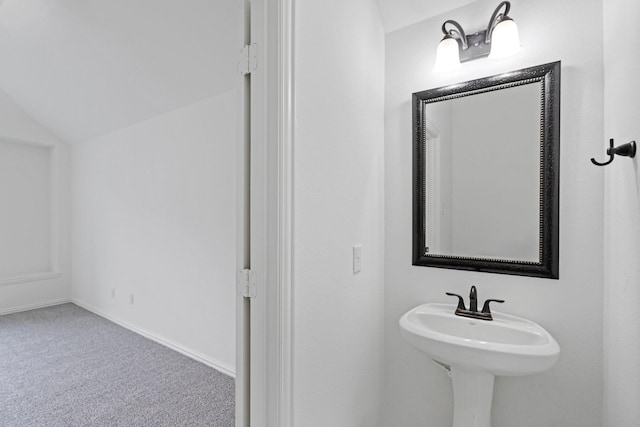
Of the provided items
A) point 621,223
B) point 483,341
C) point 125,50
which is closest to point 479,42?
point 621,223

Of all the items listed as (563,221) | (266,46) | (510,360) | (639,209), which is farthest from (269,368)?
(563,221)

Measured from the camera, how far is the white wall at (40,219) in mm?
3877

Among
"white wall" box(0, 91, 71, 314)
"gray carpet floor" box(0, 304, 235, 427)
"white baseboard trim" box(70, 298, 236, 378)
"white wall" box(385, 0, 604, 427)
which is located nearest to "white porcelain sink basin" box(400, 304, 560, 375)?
"white wall" box(385, 0, 604, 427)

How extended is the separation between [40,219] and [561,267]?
5.70 metres

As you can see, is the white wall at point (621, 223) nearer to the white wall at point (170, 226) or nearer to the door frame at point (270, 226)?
the door frame at point (270, 226)

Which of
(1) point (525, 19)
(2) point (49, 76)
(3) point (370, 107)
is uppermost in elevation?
(2) point (49, 76)

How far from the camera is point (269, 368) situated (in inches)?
41.1

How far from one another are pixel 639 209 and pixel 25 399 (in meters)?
3.48

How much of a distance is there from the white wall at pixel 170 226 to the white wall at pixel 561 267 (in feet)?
4.78

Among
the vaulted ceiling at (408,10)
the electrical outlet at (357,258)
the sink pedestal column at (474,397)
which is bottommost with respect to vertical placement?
the sink pedestal column at (474,397)

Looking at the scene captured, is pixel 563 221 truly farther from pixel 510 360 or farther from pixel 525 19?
pixel 525 19

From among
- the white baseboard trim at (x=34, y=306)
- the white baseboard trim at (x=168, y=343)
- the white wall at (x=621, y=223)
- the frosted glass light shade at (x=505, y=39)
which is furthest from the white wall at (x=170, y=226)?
the white wall at (x=621, y=223)

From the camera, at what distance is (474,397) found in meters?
1.32

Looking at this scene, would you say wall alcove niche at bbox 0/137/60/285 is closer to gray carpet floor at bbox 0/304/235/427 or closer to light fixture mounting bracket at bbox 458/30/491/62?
gray carpet floor at bbox 0/304/235/427
